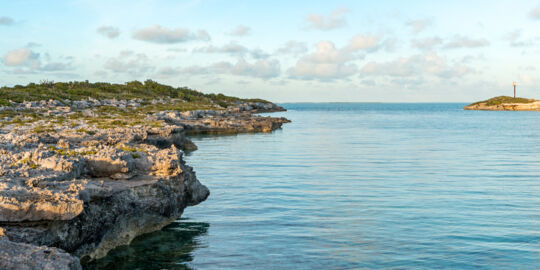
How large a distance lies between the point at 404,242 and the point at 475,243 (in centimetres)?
227

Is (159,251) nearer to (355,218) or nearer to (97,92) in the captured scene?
(355,218)

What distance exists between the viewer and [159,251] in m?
14.9

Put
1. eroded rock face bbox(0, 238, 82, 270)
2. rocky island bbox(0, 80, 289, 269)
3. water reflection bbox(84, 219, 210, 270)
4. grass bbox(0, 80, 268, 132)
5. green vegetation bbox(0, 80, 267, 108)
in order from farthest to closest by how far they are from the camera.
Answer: green vegetation bbox(0, 80, 267, 108) → grass bbox(0, 80, 268, 132) → water reflection bbox(84, 219, 210, 270) → rocky island bbox(0, 80, 289, 269) → eroded rock face bbox(0, 238, 82, 270)

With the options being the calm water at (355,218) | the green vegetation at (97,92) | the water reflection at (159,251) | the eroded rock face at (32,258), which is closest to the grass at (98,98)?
the green vegetation at (97,92)

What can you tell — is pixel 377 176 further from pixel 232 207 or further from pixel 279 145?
pixel 279 145

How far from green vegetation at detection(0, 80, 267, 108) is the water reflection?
48.8 meters

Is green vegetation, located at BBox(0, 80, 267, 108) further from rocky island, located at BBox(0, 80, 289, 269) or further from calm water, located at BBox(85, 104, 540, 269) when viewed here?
rocky island, located at BBox(0, 80, 289, 269)

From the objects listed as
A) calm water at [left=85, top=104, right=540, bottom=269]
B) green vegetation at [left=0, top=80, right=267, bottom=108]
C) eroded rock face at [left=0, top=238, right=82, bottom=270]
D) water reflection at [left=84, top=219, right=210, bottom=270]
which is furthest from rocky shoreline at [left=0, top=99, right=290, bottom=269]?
green vegetation at [left=0, top=80, right=267, bottom=108]

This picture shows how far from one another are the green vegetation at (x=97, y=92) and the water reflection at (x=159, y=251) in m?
48.8

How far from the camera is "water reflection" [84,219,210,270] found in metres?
13.6

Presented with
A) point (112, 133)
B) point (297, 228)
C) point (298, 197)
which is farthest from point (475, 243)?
point (112, 133)

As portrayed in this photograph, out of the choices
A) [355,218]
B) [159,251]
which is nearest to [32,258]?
[159,251]

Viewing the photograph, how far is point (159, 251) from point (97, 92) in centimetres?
8501

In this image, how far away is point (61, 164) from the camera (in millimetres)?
14289
